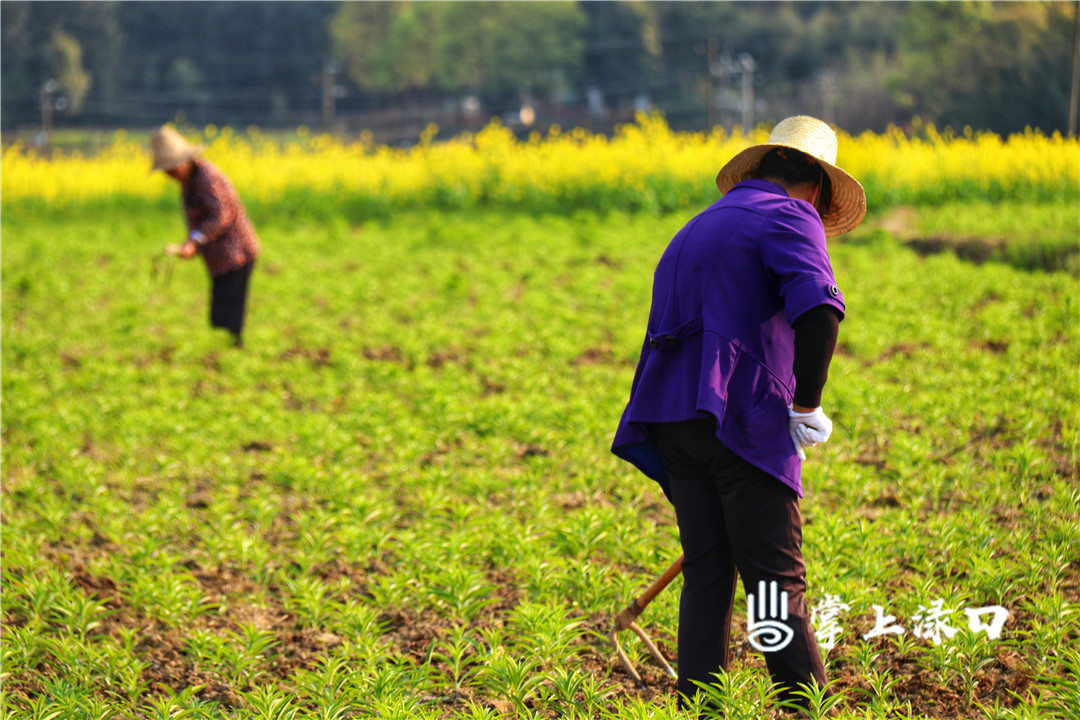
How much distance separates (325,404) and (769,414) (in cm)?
426

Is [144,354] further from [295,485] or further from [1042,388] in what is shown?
[1042,388]

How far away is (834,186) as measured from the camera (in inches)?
110

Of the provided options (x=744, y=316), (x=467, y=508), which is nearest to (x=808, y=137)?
(x=744, y=316)

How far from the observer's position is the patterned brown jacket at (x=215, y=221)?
6891 millimetres

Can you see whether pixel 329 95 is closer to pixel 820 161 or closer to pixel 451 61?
pixel 451 61

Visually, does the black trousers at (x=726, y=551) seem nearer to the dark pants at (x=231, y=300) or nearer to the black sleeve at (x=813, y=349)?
the black sleeve at (x=813, y=349)

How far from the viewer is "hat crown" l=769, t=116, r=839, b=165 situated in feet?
8.64

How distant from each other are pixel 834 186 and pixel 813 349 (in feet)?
2.13

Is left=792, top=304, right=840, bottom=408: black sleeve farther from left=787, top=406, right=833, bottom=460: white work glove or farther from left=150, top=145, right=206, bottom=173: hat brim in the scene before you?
left=150, top=145, right=206, bottom=173: hat brim

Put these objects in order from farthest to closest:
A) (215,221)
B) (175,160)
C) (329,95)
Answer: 1. (329,95)
2. (215,221)
3. (175,160)

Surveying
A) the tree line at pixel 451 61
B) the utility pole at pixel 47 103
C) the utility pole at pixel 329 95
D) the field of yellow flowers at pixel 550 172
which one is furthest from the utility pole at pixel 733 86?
the utility pole at pixel 47 103

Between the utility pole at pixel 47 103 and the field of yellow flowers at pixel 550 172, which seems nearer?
the field of yellow flowers at pixel 550 172

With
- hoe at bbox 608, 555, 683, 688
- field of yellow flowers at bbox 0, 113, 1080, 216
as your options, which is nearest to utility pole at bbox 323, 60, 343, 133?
field of yellow flowers at bbox 0, 113, 1080, 216

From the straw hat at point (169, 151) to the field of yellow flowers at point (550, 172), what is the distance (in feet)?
23.2
